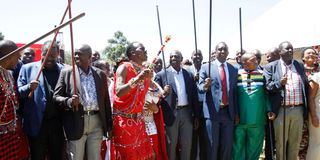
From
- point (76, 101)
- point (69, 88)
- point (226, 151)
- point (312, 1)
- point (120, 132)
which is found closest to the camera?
point (76, 101)

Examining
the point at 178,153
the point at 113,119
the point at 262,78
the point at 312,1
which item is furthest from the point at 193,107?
the point at 312,1

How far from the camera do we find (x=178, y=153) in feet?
18.4

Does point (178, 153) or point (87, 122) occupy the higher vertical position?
point (87, 122)

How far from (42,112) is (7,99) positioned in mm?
631

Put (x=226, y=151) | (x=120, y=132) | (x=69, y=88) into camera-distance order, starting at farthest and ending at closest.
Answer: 1. (x=226, y=151)
2. (x=120, y=132)
3. (x=69, y=88)

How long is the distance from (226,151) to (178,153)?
0.79m

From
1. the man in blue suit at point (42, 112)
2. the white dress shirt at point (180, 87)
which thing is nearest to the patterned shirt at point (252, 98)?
the white dress shirt at point (180, 87)

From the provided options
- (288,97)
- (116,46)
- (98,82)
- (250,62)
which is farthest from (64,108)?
(116,46)

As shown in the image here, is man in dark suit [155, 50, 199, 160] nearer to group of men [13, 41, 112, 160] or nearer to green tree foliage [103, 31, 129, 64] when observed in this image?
group of men [13, 41, 112, 160]

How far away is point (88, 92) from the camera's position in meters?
4.30

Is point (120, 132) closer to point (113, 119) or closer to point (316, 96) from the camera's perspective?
point (113, 119)

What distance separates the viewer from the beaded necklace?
3.48 meters

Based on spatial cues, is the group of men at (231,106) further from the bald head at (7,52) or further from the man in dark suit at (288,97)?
the bald head at (7,52)

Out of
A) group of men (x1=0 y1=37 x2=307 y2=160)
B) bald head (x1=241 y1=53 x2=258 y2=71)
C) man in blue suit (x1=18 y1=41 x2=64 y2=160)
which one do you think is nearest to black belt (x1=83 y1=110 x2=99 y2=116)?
man in blue suit (x1=18 y1=41 x2=64 y2=160)
